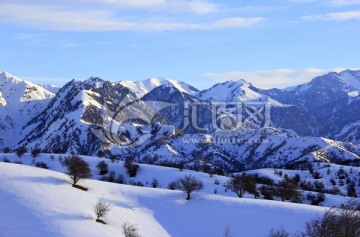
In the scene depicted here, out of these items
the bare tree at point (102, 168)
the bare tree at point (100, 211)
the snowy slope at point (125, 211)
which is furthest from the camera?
the bare tree at point (102, 168)

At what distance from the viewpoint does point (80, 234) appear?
67.6 metres

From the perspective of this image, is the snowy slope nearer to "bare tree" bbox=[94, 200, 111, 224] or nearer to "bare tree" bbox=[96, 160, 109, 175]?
"bare tree" bbox=[94, 200, 111, 224]

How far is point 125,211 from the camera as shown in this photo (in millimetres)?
89125

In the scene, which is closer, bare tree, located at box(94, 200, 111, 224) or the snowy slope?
the snowy slope

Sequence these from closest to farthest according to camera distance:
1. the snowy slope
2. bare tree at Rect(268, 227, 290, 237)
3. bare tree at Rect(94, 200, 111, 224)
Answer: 1. bare tree at Rect(268, 227, 290, 237)
2. the snowy slope
3. bare tree at Rect(94, 200, 111, 224)

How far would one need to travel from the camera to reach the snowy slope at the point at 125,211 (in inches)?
2822

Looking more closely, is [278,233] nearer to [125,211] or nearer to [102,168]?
[125,211]

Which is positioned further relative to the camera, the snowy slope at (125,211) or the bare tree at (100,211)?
the bare tree at (100,211)

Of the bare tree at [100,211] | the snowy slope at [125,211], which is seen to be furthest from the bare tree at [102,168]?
the bare tree at [100,211]

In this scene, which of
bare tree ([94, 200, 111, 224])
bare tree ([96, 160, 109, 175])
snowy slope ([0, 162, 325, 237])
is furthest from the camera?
bare tree ([96, 160, 109, 175])

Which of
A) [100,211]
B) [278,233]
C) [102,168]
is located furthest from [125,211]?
[102,168]

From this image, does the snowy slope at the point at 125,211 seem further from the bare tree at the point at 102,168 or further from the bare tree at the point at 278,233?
the bare tree at the point at 102,168

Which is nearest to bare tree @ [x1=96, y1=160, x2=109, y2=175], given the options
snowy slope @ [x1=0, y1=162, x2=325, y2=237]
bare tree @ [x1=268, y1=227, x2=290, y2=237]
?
snowy slope @ [x1=0, y1=162, x2=325, y2=237]

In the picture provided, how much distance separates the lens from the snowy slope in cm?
7169
